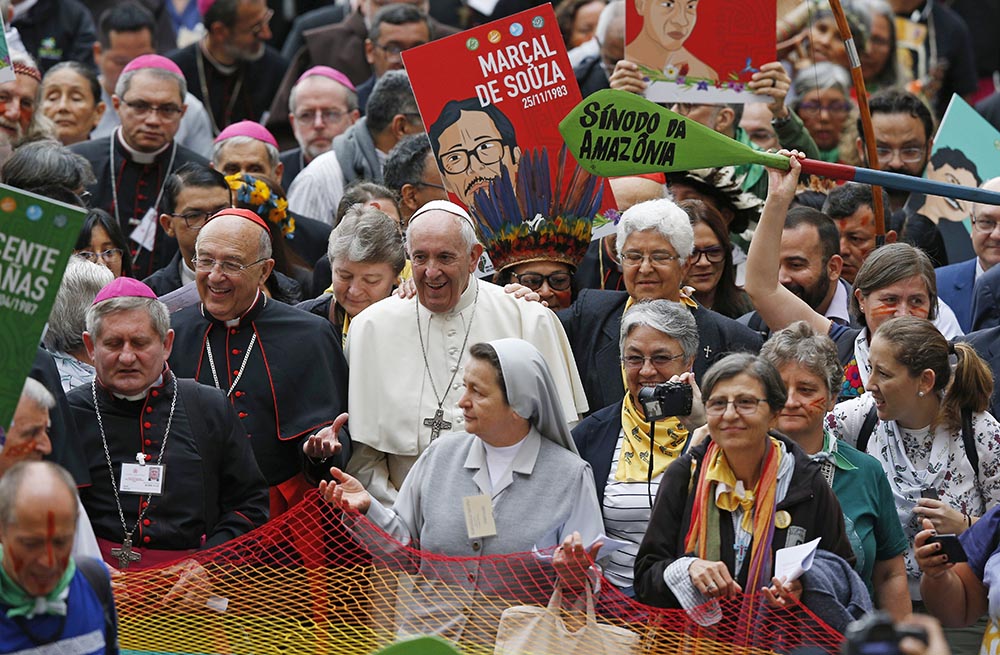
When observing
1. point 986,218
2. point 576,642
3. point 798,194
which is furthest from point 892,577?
point 798,194

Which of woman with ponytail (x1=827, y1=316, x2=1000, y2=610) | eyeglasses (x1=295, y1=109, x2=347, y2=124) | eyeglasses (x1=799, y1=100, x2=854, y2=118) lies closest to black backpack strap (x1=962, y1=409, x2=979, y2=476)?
woman with ponytail (x1=827, y1=316, x2=1000, y2=610)

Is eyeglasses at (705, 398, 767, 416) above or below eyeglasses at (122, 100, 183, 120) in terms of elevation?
below

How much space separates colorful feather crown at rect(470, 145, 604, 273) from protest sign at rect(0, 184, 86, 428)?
2.96 m

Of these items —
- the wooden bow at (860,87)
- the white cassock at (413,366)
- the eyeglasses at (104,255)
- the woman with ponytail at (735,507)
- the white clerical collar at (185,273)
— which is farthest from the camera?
the white clerical collar at (185,273)

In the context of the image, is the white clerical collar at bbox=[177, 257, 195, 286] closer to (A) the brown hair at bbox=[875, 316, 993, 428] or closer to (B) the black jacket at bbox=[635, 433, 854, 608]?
(B) the black jacket at bbox=[635, 433, 854, 608]

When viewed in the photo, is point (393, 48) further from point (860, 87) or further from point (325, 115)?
point (860, 87)

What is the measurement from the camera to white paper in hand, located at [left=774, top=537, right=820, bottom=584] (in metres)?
5.75

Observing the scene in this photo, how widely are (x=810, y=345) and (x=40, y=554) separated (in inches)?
118

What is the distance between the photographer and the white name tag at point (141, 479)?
6.52m

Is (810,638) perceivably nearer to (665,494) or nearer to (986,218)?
(665,494)

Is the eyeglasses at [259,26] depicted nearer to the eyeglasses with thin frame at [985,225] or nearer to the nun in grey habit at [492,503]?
the eyeglasses with thin frame at [985,225]

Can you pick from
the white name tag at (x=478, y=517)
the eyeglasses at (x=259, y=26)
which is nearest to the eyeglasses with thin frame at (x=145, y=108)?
the eyeglasses at (x=259, y=26)

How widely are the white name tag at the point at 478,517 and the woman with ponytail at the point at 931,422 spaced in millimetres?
1552

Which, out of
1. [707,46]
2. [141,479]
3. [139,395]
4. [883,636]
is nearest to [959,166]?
[707,46]
